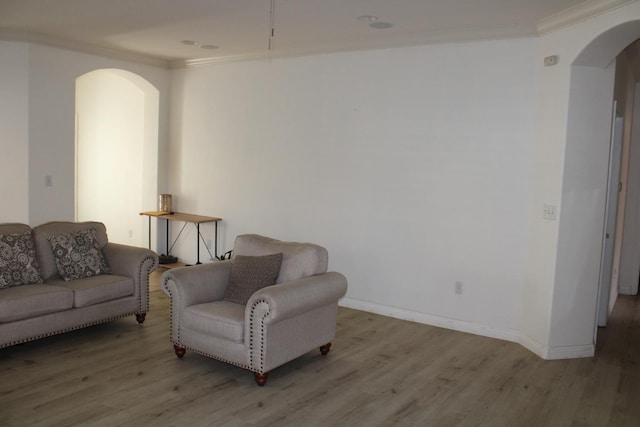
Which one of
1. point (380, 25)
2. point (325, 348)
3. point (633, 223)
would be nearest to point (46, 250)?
point (325, 348)

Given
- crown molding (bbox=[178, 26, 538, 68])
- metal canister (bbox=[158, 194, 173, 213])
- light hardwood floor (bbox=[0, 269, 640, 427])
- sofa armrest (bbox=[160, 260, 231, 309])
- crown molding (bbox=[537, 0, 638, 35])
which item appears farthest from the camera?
metal canister (bbox=[158, 194, 173, 213])

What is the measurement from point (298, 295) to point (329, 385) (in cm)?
63

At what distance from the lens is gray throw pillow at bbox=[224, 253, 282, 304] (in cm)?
411

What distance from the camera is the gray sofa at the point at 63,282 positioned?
13.2 feet

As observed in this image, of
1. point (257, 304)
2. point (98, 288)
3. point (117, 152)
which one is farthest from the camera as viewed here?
point (117, 152)

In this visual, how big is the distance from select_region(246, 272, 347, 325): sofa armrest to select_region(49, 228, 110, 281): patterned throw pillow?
185 centimetres

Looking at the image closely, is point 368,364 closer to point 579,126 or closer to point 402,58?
point 579,126

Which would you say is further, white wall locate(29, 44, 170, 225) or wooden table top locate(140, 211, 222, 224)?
wooden table top locate(140, 211, 222, 224)

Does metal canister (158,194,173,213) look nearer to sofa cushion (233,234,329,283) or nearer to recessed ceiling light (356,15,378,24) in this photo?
sofa cushion (233,234,329,283)

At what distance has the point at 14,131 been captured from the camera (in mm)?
5891

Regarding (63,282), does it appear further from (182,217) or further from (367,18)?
(367,18)

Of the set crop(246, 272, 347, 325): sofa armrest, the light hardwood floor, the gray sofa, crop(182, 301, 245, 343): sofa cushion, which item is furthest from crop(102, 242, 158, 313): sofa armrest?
crop(246, 272, 347, 325): sofa armrest

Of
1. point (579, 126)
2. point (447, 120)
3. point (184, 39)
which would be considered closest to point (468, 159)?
point (447, 120)

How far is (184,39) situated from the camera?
5.75 meters
